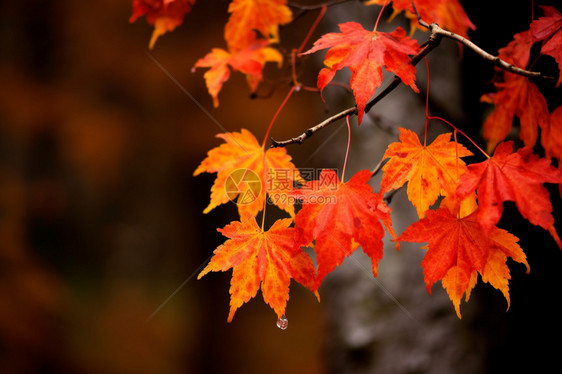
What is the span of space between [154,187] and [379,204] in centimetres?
308

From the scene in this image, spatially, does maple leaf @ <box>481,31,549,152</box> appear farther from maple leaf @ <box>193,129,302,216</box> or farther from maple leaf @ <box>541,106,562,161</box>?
maple leaf @ <box>193,129,302,216</box>

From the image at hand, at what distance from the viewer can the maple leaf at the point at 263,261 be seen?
0.57 meters

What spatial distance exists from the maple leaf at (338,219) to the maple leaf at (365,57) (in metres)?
0.12

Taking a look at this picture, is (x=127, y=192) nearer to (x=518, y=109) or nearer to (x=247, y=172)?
(x=247, y=172)

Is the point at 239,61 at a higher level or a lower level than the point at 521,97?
higher

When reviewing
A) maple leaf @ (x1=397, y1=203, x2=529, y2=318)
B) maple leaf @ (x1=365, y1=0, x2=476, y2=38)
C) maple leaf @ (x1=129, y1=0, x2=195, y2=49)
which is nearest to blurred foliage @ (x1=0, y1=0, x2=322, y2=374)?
maple leaf @ (x1=129, y1=0, x2=195, y2=49)

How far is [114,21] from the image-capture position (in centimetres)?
322

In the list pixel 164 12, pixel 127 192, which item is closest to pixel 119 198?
pixel 127 192

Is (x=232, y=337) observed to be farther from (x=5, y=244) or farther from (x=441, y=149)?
(x=441, y=149)

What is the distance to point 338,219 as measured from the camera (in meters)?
0.53

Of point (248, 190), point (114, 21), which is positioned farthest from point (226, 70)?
point (114, 21)

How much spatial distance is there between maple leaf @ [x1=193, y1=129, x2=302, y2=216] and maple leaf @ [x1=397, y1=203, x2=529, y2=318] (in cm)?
20

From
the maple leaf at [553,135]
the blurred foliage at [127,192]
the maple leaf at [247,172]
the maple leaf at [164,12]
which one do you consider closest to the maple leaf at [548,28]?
the maple leaf at [553,135]

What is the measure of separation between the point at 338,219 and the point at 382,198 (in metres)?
0.08
